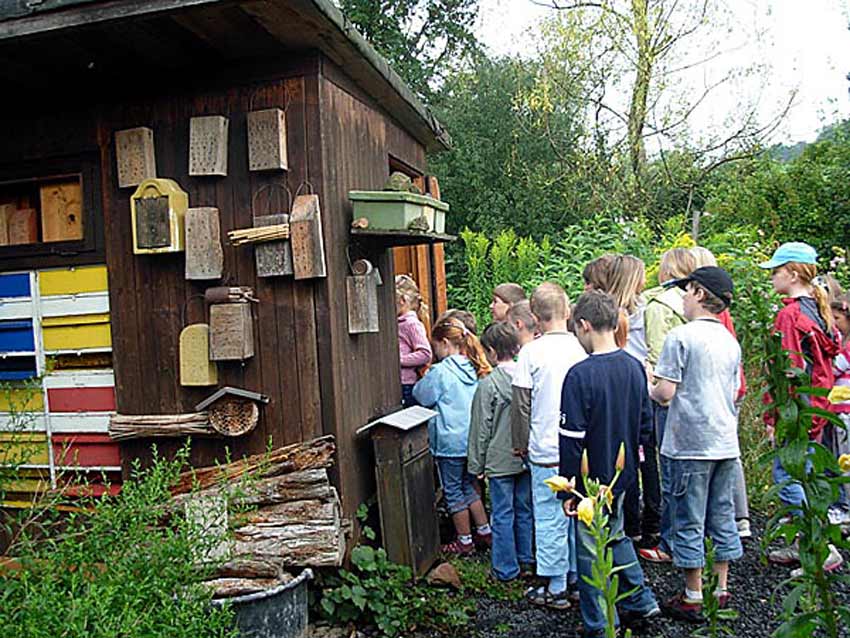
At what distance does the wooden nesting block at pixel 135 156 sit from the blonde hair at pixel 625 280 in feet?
9.33

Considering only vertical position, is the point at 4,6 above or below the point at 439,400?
above

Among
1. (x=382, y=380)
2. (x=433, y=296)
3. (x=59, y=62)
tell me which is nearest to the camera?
(x=59, y=62)

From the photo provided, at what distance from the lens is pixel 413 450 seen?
469 cm

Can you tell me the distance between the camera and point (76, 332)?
4.49m

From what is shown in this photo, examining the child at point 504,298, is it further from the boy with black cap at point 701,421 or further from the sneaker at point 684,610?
the sneaker at point 684,610

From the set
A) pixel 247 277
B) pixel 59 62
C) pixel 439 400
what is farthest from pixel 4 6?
pixel 439 400

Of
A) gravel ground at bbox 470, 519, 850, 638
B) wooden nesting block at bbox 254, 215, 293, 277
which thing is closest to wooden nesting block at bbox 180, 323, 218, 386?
wooden nesting block at bbox 254, 215, 293, 277

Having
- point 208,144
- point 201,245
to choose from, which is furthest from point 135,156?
point 201,245

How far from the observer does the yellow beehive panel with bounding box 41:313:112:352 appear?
445 cm

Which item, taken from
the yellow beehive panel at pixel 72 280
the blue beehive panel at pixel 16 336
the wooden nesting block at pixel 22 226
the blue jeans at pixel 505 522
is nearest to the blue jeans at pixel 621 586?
the blue jeans at pixel 505 522

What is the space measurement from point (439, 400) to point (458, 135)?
11644 mm

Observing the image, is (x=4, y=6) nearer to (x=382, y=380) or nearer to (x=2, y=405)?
(x=2, y=405)

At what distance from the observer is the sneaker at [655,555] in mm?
4809

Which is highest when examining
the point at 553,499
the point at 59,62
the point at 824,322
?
the point at 59,62
